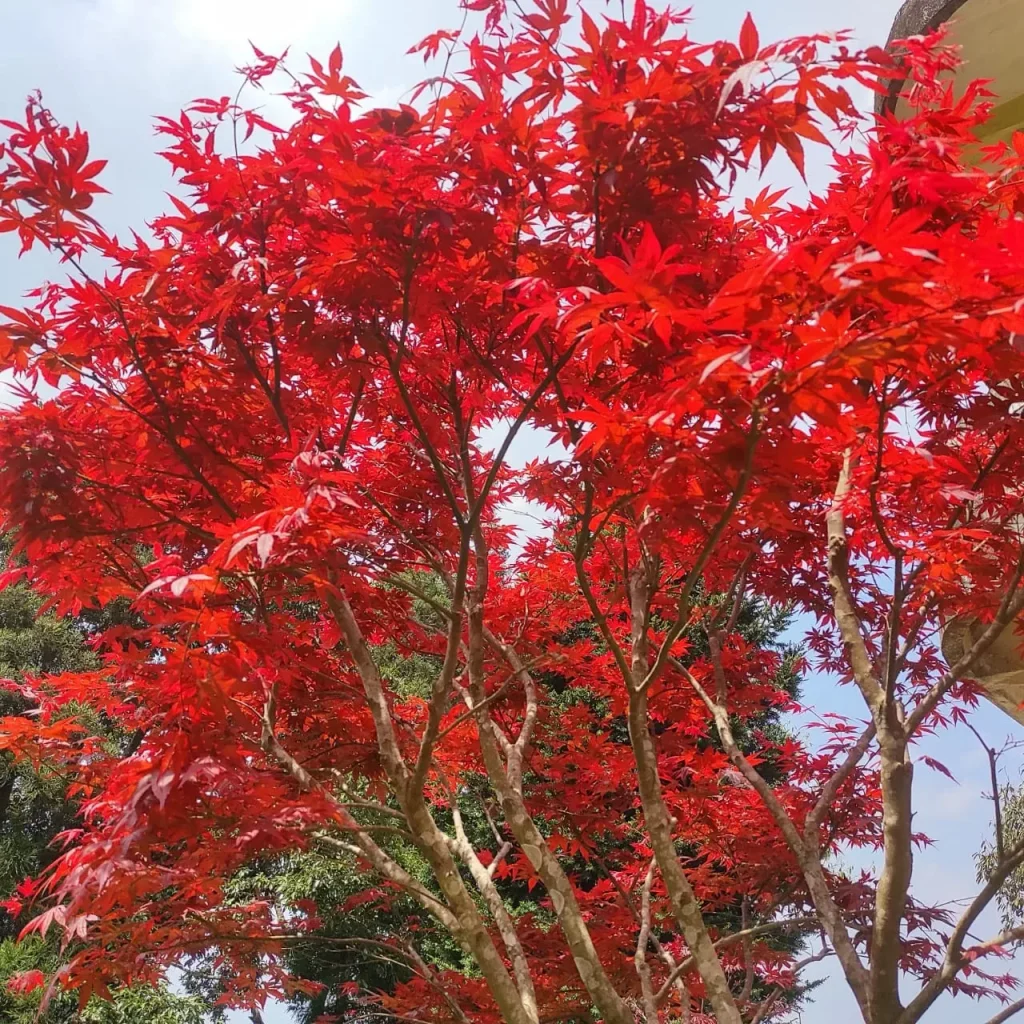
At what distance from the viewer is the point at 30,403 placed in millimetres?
2660

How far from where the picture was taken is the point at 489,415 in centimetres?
391

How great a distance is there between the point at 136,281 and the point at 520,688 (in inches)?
108

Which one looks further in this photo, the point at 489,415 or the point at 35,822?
the point at 35,822

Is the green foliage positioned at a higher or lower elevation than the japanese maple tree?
lower

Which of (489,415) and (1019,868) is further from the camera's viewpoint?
(1019,868)

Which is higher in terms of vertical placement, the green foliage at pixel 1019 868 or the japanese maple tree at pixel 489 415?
the japanese maple tree at pixel 489 415

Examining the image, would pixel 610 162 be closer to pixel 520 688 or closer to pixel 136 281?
pixel 136 281

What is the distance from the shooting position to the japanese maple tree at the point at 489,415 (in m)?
1.83

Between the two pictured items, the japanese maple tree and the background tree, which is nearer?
the japanese maple tree

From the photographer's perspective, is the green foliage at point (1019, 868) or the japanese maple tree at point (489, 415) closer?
the japanese maple tree at point (489, 415)

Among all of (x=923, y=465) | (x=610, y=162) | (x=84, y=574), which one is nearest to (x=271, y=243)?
(x=610, y=162)

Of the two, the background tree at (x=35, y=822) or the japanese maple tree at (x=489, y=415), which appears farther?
the background tree at (x=35, y=822)

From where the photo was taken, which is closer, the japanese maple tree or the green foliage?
the japanese maple tree

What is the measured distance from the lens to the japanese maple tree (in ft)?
6.02
